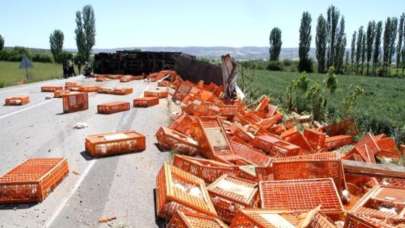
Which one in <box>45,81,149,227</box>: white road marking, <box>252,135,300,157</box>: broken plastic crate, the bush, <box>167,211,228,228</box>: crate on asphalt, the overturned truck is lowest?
the bush

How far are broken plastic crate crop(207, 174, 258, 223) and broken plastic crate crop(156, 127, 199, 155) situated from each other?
274 cm

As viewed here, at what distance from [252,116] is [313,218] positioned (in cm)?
886

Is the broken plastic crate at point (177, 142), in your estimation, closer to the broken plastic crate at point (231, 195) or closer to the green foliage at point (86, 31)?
the broken plastic crate at point (231, 195)

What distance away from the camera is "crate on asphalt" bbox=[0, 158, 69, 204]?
6605 millimetres

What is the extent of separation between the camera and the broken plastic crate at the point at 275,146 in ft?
32.6

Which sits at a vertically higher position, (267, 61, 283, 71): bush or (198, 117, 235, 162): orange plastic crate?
(198, 117, 235, 162): orange plastic crate

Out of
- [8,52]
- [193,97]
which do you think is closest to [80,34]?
[8,52]

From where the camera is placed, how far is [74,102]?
52.1 feet

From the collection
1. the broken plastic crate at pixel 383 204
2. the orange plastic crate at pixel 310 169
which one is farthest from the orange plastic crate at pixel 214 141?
the broken plastic crate at pixel 383 204

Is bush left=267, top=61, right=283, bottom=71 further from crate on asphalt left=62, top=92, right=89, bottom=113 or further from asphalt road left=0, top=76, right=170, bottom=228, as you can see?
crate on asphalt left=62, top=92, right=89, bottom=113

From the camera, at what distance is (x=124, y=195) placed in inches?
283

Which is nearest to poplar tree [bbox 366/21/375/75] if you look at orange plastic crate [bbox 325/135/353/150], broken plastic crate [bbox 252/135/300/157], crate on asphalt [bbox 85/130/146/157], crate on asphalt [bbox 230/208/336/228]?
orange plastic crate [bbox 325/135/353/150]

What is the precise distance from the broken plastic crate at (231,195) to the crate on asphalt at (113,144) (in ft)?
10.6

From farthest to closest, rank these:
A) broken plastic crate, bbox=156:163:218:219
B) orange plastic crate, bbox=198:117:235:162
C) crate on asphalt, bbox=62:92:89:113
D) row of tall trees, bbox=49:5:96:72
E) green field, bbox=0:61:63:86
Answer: row of tall trees, bbox=49:5:96:72 < green field, bbox=0:61:63:86 < crate on asphalt, bbox=62:92:89:113 < orange plastic crate, bbox=198:117:235:162 < broken plastic crate, bbox=156:163:218:219
